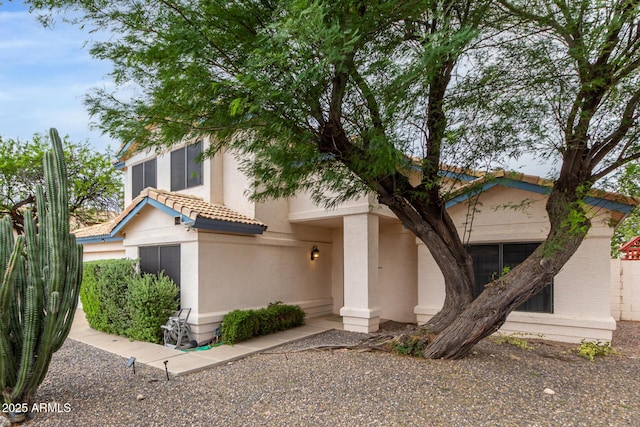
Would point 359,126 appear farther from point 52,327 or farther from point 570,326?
point 570,326

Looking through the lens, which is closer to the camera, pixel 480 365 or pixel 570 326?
pixel 480 365

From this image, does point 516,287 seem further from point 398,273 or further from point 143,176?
point 143,176

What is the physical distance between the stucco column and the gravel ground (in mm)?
2212

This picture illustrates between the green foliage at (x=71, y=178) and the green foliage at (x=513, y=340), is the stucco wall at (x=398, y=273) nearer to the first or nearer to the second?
the green foliage at (x=513, y=340)

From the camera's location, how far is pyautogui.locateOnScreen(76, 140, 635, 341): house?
25.1 ft

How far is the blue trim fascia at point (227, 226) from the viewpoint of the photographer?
26.2 ft

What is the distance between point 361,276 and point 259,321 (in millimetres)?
2675

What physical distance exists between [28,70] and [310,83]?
26.9 ft

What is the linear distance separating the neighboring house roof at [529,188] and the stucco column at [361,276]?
244cm

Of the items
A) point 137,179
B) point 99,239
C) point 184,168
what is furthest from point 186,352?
point 137,179

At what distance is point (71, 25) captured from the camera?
4.88m

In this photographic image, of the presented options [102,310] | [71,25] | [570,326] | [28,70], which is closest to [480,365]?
[570,326]

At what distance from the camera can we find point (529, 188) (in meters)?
7.89

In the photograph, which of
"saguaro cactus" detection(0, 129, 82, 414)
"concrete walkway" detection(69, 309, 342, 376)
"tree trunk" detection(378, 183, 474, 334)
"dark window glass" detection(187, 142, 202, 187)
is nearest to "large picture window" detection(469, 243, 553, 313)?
"tree trunk" detection(378, 183, 474, 334)
